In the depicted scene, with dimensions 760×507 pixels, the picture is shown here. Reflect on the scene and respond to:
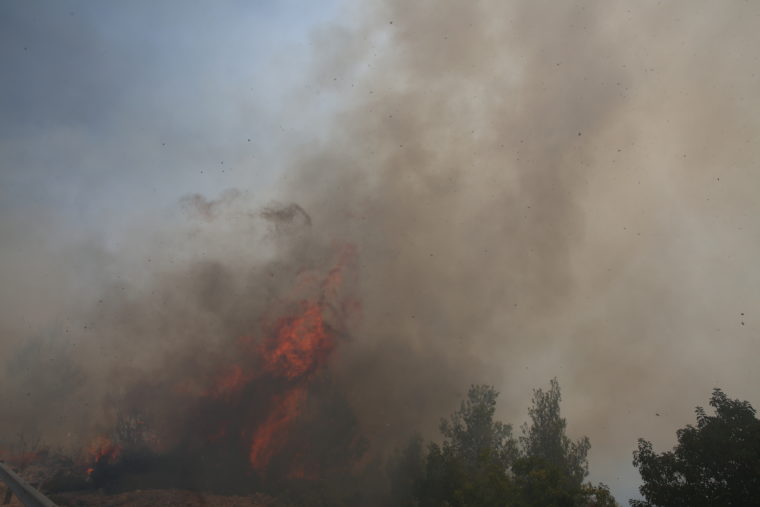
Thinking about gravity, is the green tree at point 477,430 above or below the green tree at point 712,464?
above

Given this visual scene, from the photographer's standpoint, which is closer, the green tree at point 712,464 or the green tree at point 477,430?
the green tree at point 712,464

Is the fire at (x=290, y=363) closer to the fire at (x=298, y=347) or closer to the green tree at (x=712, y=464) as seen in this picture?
the fire at (x=298, y=347)

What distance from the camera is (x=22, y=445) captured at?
59.6 meters

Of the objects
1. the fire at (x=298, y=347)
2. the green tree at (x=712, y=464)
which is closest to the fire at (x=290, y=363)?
the fire at (x=298, y=347)

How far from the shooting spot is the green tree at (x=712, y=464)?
56.5ft

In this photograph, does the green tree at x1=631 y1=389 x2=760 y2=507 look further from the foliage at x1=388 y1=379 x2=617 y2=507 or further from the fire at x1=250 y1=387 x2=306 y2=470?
the fire at x1=250 y1=387 x2=306 y2=470

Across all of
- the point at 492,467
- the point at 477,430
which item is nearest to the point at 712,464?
the point at 492,467

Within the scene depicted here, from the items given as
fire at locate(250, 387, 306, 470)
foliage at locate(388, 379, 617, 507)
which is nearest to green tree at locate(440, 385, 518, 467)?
foliage at locate(388, 379, 617, 507)

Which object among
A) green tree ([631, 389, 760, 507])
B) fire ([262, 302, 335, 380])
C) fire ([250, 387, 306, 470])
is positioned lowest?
green tree ([631, 389, 760, 507])

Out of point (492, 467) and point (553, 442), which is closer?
point (492, 467)

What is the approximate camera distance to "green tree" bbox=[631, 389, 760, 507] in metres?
17.2

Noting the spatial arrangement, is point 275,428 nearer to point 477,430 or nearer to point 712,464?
point 477,430

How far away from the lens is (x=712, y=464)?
18.2m

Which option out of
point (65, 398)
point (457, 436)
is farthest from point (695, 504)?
point (65, 398)
